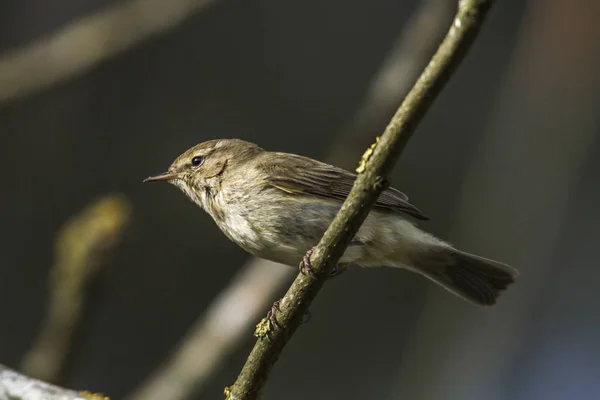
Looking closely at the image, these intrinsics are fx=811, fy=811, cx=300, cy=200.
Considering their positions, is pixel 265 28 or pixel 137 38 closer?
pixel 137 38

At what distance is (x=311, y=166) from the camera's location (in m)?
3.71

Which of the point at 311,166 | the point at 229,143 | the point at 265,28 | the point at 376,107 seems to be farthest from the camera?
the point at 265,28

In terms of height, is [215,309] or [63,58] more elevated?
[63,58]

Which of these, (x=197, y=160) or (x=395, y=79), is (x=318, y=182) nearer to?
(x=197, y=160)

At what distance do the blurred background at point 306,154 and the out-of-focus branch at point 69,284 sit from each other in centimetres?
88

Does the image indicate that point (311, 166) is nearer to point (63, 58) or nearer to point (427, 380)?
point (63, 58)

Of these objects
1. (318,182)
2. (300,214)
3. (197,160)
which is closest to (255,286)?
(197,160)

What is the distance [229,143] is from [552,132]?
2583 mm

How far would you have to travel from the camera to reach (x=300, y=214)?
3354 millimetres

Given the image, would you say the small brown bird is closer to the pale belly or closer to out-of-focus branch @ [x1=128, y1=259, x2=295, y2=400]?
the pale belly

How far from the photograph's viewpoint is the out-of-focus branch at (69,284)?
3432 millimetres

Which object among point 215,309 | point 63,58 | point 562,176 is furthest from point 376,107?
point 63,58

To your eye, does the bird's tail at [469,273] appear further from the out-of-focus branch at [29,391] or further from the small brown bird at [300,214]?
the out-of-focus branch at [29,391]

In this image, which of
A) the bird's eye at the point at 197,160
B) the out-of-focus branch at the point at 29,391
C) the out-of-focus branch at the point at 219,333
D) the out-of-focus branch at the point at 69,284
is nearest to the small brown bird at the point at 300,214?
the bird's eye at the point at 197,160
